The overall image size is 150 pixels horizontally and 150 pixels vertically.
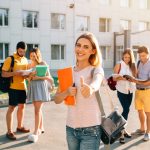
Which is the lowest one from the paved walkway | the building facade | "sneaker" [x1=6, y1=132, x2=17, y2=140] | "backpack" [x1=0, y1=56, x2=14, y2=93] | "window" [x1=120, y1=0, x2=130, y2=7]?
the paved walkway

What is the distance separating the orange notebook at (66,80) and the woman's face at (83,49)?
16cm

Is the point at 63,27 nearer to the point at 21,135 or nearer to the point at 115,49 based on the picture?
the point at 115,49

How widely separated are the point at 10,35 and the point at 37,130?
76.2ft

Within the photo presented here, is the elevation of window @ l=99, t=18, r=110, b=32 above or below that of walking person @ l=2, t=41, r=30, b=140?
above

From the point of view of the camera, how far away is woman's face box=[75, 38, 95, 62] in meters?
3.03

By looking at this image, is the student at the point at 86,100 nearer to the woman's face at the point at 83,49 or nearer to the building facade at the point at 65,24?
the woman's face at the point at 83,49

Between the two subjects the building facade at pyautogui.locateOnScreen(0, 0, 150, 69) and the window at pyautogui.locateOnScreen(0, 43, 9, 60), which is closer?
the window at pyautogui.locateOnScreen(0, 43, 9, 60)

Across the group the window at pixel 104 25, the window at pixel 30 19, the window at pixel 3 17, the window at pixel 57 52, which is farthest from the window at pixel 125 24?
the window at pixel 3 17

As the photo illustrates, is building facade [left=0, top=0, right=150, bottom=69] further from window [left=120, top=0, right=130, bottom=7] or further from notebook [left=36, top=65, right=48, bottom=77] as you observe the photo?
notebook [left=36, top=65, right=48, bottom=77]

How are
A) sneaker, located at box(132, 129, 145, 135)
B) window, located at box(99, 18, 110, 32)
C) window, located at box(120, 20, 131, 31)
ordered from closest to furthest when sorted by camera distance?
sneaker, located at box(132, 129, 145, 135)
window, located at box(99, 18, 110, 32)
window, located at box(120, 20, 131, 31)

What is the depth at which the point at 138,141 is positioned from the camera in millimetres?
6199

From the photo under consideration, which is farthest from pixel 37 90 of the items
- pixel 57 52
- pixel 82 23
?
pixel 82 23

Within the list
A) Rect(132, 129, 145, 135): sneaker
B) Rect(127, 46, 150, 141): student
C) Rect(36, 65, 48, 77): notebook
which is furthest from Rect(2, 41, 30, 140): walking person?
Rect(132, 129, 145, 135): sneaker

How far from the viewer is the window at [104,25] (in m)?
34.7
